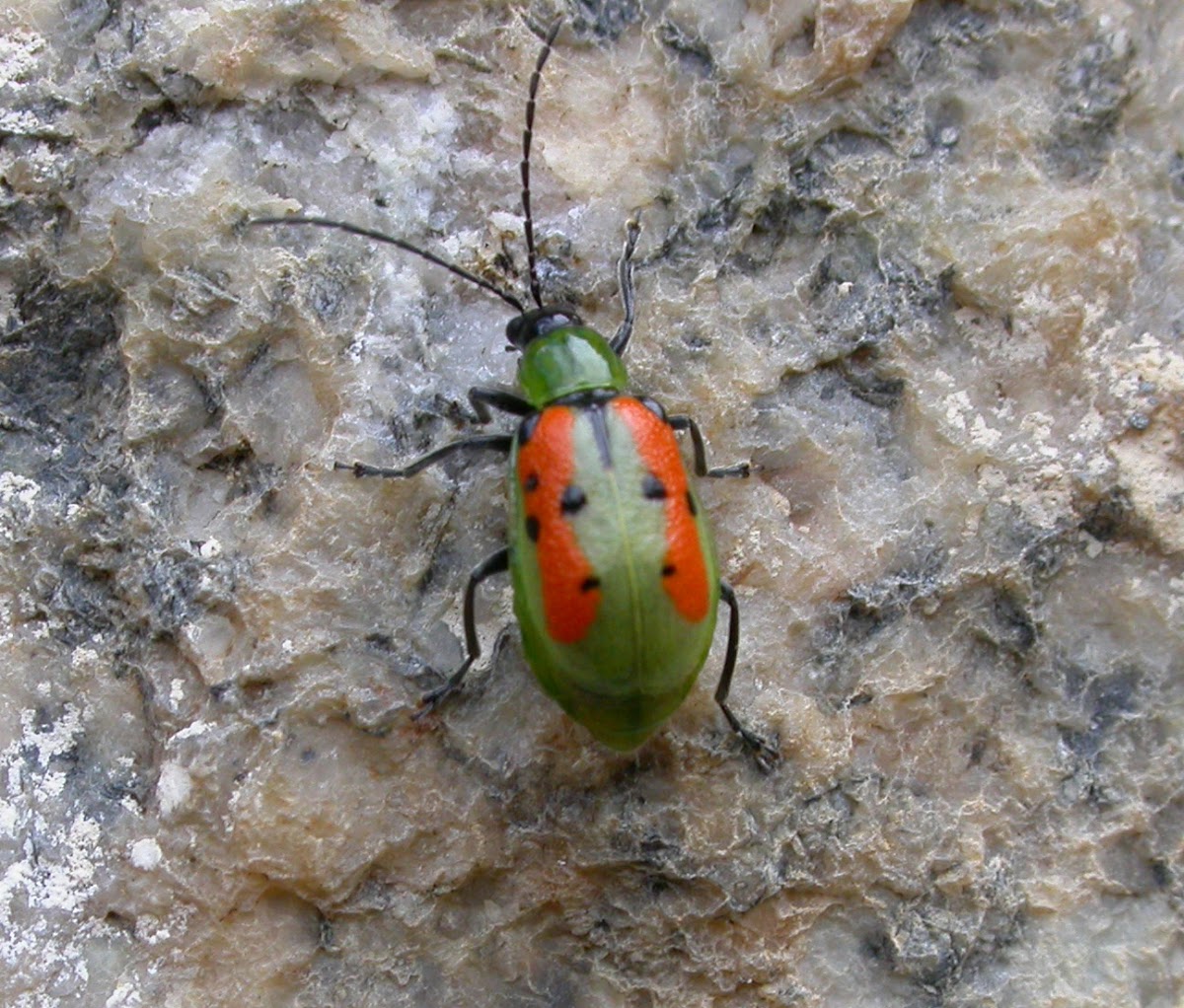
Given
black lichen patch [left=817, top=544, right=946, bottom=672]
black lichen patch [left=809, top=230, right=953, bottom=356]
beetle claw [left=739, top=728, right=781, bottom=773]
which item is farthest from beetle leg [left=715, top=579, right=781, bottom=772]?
black lichen patch [left=809, top=230, right=953, bottom=356]

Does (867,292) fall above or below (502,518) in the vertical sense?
above

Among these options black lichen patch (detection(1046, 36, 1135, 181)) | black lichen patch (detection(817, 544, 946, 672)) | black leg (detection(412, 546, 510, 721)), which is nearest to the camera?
black leg (detection(412, 546, 510, 721))

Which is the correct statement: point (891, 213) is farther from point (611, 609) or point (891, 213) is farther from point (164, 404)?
point (164, 404)

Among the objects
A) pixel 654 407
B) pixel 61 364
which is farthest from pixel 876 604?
pixel 61 364

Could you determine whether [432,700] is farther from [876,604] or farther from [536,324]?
[876,604]

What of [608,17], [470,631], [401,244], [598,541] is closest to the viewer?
[598,541]

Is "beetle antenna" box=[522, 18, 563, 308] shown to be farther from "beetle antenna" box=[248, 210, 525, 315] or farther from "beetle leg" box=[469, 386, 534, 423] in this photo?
"beetle leg" box=[469, 386, 534, 423]

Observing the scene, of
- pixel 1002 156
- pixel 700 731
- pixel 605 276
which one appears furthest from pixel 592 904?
pixel 1002 156
